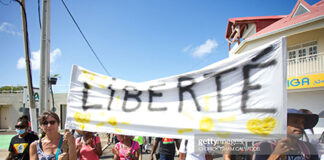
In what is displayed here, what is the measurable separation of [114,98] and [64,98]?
2155 cm

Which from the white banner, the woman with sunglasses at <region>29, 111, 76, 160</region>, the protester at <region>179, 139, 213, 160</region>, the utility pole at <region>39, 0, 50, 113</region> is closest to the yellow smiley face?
the white banner

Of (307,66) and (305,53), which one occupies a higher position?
(305,53)

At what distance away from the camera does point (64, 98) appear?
21516mm

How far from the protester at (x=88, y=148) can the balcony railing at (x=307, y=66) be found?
1084 cm

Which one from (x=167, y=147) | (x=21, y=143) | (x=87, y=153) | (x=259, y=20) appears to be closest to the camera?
(x=87, y=153)

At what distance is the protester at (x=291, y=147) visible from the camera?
6.51ft

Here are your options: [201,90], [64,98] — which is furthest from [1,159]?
[64,98]

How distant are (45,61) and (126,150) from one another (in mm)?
3554

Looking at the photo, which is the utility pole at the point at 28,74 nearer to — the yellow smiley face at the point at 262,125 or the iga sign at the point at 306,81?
the yellow smiley face at the point at 262,125

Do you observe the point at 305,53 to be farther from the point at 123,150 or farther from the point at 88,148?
the point at 88,148

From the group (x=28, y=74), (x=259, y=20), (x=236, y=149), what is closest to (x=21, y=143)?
(x=28, y=74)

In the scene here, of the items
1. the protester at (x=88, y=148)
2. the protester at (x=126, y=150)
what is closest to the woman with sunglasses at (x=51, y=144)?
the protester at (x=88, y=148)

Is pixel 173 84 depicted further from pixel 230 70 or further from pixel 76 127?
pixel 76 127

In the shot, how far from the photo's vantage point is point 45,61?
16.5 ft
